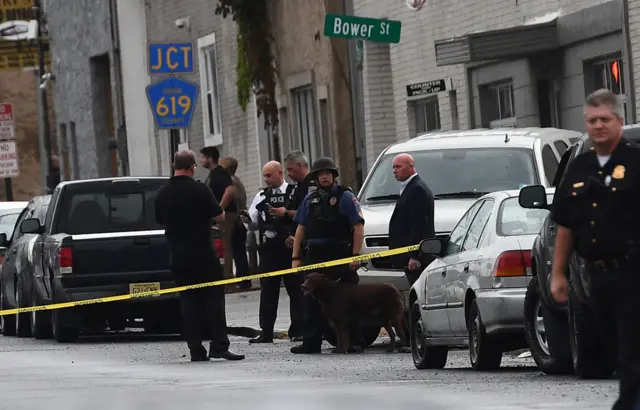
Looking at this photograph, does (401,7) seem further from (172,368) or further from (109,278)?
(172,368)

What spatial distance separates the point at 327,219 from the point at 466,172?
2.44 meters

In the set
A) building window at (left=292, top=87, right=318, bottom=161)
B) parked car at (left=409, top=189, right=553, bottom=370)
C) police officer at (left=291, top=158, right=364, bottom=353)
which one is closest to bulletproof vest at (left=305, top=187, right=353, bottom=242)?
police officer at (left=291, top=158, right=364, bottom=353)

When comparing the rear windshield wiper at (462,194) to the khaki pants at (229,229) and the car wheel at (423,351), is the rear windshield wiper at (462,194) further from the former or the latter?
the khaki pants at (229,229)

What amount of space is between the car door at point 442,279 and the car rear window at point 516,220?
412 mm

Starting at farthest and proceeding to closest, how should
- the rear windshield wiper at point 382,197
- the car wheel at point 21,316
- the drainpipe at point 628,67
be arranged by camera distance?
the car wheel at point 21,316, the drainpipe at point 628,67, the rear windshield wiper at point 382,197

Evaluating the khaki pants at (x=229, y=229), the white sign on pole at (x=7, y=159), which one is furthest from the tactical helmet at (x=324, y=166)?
the white sign on pole at (x=7, y=159)

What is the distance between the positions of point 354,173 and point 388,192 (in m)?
12.1

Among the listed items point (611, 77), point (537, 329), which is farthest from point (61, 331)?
point (537, 329)

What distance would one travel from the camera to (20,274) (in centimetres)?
2480

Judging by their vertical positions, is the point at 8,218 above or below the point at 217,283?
above

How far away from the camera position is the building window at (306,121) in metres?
35.8

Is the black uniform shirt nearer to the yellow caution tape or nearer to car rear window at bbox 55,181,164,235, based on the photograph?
the yellow caution tape

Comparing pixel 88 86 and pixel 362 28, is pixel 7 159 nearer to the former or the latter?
pixel 88 86

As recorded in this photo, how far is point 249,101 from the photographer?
37875mm
